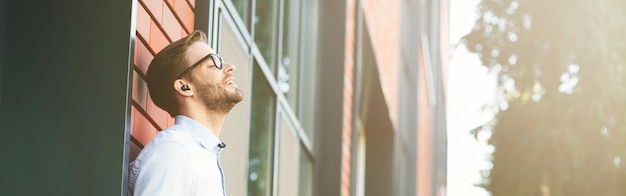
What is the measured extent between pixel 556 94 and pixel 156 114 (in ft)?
93.6

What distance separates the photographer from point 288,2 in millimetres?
8883

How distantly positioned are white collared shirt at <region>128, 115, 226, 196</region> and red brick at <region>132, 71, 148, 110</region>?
0.92 feet

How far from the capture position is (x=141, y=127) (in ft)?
14.0

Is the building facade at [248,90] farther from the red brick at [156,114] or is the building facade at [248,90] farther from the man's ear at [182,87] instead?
the man's ear at [182,87]

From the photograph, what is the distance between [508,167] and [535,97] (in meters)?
2.15

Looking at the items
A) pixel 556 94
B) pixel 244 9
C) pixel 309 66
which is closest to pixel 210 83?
pixel 244 9

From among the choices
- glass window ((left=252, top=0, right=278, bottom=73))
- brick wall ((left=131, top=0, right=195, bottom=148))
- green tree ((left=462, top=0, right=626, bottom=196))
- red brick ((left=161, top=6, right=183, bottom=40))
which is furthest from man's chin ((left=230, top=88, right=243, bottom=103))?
green tree ((left=462, top=0, right=626, bottom=196))

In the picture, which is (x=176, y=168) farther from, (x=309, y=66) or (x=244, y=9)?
(x=309, y=66)

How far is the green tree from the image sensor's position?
102 feet

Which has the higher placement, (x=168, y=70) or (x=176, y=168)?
(x=168, y=70)

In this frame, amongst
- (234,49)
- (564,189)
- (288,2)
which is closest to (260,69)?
(234,49)

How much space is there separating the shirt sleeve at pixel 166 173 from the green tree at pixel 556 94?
27.3 meters

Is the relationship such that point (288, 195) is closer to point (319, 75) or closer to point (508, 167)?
point (319, 75)

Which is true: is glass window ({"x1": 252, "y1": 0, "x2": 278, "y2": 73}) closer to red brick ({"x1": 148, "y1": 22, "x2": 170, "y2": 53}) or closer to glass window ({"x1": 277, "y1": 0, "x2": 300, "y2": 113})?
glass window ({"x1": 277, "y1": 0, "x2": 300, "y2": 113})
